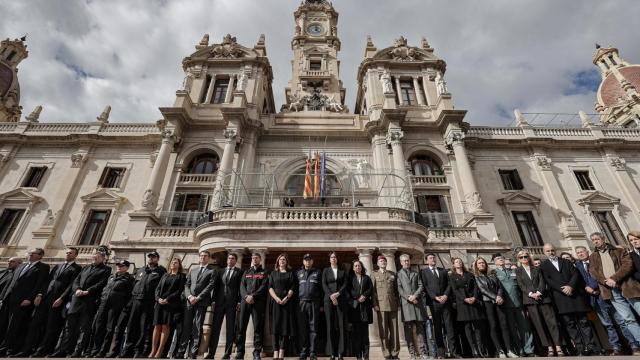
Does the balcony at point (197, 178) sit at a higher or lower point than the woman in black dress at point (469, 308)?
higher

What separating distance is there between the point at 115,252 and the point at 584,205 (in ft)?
87.3

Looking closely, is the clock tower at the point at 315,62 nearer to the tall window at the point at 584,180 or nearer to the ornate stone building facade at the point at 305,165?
the ornate stone building facade at the point at 305,165

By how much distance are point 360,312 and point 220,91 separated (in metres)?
21.4

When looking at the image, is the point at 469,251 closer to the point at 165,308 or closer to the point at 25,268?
the point at 165,308

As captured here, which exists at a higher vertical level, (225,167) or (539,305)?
(225,167)

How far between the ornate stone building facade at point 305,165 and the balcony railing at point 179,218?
0.36 ft

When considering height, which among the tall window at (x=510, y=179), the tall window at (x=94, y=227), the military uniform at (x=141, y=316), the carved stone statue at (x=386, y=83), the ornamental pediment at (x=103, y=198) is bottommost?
the military uniform at (x=141, y=316)

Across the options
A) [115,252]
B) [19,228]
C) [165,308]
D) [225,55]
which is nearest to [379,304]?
[165,308]

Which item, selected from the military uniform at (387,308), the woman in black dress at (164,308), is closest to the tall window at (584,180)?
the military uniform at (387,308)

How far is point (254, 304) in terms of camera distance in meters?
7.12

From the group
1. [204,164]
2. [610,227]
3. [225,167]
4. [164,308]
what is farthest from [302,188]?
[610,227]

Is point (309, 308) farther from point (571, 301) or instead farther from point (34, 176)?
point (34, 176)

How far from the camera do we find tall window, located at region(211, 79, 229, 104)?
2344 centimetres

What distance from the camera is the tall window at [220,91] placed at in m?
23.4
